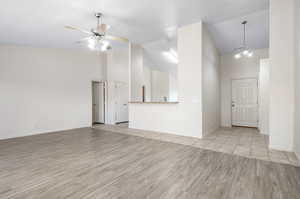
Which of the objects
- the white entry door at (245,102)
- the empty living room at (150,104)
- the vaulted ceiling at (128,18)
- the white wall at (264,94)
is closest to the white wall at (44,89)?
the empty living room at (150,104)

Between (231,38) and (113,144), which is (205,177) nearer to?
(113,144)

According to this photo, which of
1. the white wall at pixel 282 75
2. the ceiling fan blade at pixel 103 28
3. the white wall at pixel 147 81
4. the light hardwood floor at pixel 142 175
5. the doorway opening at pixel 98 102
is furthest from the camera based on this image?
the white wall at pixel 147 81

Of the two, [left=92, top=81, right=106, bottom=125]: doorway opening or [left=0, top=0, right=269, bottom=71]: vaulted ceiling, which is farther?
[left=92, top=81, right=106, bottom=125]: doorway opening

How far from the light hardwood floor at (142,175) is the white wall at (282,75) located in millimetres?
1060

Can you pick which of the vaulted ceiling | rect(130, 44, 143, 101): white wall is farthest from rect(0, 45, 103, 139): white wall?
rect(130, 44, 143, 101): white wall

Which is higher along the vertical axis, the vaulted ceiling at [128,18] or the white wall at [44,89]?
the vaulted ceiling at [128,18]

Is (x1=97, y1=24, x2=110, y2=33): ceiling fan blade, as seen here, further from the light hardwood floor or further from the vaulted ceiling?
the light hardwood floor

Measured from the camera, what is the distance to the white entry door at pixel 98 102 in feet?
24.2

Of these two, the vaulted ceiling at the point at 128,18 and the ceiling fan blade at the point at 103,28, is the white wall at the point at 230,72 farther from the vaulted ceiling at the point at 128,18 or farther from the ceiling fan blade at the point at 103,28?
the ceiling fan blade at the point at 103,28

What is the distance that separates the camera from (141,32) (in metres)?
4.96

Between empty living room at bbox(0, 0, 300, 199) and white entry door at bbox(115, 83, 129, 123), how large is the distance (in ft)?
0.32

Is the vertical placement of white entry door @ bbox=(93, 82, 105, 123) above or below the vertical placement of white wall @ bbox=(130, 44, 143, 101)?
below

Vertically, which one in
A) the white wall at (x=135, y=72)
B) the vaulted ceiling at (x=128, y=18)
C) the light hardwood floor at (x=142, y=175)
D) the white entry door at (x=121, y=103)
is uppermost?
the vaulted ceiling at (x=128, y=18)

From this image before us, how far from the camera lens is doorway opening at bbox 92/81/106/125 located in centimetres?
735
